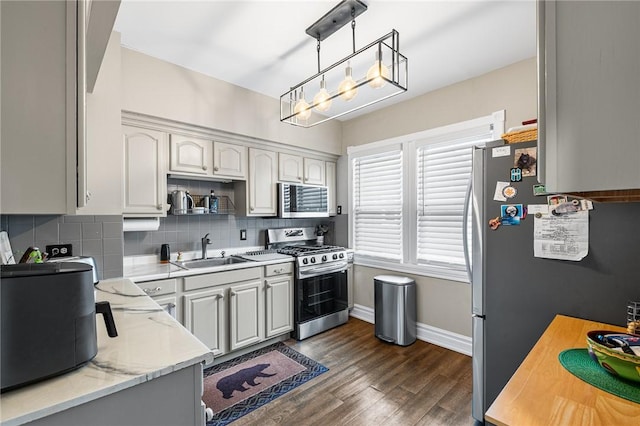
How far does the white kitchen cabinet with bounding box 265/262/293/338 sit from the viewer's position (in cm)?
291

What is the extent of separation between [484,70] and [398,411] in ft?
9.43

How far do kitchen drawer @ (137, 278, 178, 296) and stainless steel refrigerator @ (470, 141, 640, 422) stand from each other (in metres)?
2.17

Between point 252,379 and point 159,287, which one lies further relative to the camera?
point 252,379

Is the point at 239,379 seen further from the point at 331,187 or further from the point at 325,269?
the point at 331,187

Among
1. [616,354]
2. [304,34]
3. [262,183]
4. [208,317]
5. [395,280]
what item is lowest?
[208,317]

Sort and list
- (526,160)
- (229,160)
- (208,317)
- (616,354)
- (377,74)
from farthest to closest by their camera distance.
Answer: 1. (229,160)
2. (208,317)
3. (377,74)
4. (526,160)
5. (616,354)

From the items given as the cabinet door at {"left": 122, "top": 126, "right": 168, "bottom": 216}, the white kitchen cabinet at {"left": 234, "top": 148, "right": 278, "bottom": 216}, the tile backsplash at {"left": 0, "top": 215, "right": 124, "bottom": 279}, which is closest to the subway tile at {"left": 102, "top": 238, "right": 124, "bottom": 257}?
the tile backsplash at {"left": 0, "top": 215, "right": 124, "bottom": 279}

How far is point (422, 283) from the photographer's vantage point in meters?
3.20

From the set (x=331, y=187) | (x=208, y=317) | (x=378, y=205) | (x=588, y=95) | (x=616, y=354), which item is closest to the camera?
(x=588, y=95)

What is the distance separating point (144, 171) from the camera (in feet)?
7.98

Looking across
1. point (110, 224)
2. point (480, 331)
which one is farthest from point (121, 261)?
point (480, 331)

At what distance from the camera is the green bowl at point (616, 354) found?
2.91 ft

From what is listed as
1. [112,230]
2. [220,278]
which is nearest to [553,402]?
[220,278]

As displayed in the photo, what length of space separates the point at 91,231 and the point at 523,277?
9.23 ft
